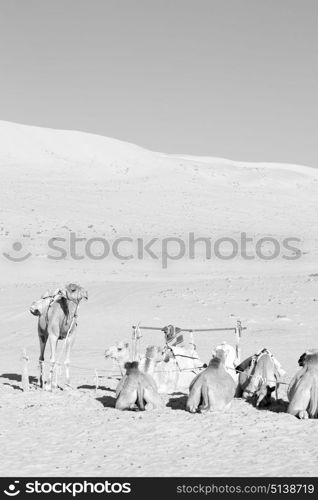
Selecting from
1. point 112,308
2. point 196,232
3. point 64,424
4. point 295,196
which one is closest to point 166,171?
point 295,196

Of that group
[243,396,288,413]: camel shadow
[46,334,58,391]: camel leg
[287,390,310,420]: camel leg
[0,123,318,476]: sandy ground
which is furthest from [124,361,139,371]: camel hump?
[287,390,310,420]: camel leg

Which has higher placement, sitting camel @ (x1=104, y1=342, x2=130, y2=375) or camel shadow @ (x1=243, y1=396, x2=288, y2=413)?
sitting camel @ (x1=104, y1=342, x2=130, y2=375)

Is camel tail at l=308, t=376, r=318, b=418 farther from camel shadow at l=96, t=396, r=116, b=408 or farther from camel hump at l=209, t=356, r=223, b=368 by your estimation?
camel shadow at l=96, t=396, r=116, b=408

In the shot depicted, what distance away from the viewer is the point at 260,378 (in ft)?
38.5

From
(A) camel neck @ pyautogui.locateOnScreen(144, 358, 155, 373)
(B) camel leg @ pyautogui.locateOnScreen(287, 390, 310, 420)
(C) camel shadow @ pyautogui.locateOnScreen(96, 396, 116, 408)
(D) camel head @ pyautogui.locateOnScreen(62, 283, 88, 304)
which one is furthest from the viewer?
(D) camel head @ pyautogui.locateOnScreen(62, 283, 88, 304)

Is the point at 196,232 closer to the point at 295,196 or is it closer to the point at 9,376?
the point at 295,196

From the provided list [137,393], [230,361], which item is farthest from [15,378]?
[230,361]

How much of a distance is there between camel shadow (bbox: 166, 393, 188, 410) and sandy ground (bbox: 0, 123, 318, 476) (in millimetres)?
49

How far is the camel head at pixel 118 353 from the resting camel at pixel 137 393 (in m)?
1.27

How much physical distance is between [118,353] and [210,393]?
2395mm

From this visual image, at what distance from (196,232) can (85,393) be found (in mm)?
30386

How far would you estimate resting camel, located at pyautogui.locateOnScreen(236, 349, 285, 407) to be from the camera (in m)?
11.5

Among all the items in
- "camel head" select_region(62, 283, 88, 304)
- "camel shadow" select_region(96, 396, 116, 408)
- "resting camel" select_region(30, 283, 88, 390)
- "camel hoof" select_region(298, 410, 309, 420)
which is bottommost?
"camel hoof" select_region(298, 410, 309, 420)

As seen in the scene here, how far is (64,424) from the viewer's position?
35.7 feet
